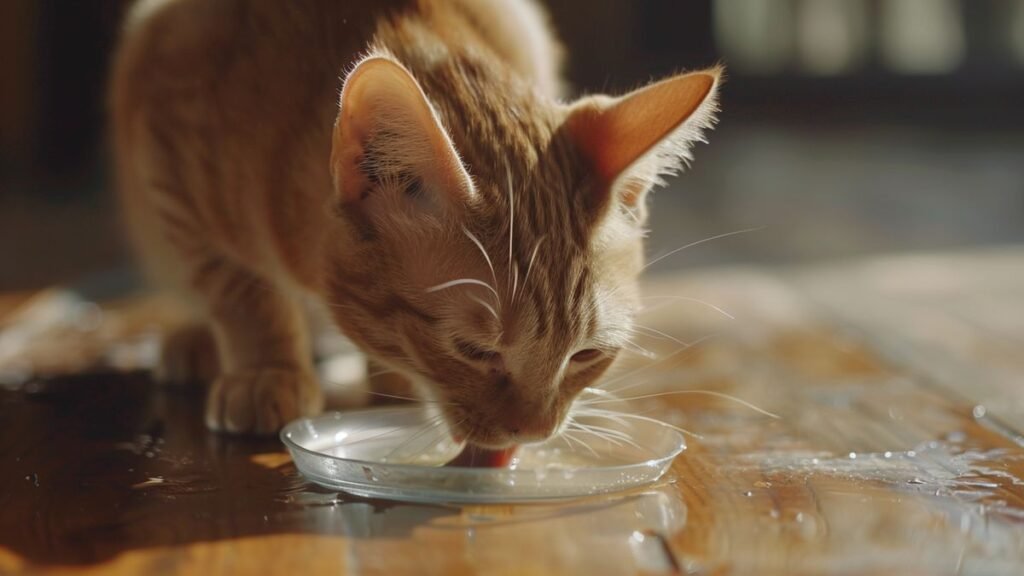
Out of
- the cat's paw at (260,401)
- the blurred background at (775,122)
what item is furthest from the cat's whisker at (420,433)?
the blurred background at (775,122)

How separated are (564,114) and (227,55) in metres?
0.53

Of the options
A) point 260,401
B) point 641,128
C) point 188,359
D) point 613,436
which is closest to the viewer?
point 641,128

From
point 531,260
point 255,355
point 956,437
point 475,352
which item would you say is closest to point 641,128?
point 531,260

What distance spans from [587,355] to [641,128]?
264 mm

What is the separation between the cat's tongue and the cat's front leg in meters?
0.35

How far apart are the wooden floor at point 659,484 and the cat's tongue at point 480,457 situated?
13 centimetres

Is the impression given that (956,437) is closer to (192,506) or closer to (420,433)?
(420,433)

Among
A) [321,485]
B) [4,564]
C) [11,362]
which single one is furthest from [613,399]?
[11,362]

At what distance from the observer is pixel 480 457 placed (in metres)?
1.34

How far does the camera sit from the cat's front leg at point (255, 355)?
1.59 metres

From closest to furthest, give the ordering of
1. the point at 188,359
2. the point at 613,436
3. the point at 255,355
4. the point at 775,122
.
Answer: the point at 613,436, the point at 255,355, the point at 188,359, the point at 775,122

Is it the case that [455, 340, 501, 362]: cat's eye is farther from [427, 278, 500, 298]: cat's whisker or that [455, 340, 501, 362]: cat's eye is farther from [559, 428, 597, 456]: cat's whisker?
[559, 428, 597, 456]: cat's whisker

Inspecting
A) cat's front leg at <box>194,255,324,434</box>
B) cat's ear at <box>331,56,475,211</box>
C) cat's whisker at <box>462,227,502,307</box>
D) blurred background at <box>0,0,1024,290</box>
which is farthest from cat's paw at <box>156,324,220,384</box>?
blurred background at <box>0,0,1024,290</box>

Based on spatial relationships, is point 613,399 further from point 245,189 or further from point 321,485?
point 245,189
